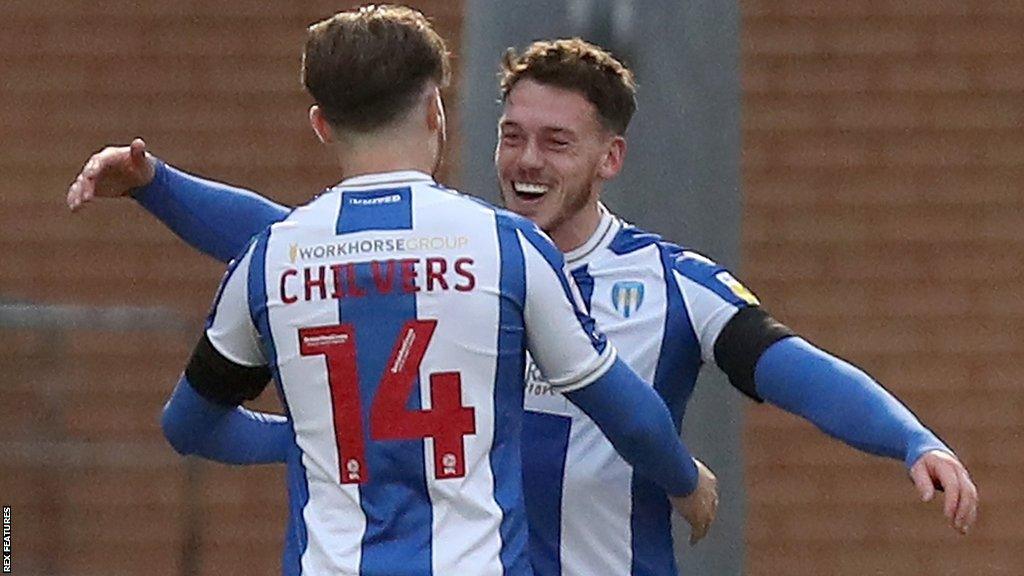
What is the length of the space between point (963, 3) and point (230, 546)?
129 inches

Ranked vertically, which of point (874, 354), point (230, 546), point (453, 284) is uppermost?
point (453, 284)

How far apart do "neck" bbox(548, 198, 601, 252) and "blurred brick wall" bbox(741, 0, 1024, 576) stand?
4.02 meters

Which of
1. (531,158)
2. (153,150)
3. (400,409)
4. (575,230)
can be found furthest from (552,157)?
(153,150)

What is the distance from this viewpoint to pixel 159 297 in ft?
27.8

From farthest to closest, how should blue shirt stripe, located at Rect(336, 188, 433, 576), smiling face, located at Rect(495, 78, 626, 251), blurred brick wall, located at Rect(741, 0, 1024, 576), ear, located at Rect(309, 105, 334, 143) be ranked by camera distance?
blurred brick wall, located at Rect(741, 0, 1024, 576)
smiling face, located at Rect(495, 78, 626, 251)
ear, located at Rect(309, 105, 334, 143)
blue shirt stripe, located at Rect(336, 188, 433, 576)

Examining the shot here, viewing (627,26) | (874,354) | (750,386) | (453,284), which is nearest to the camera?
(453,284)

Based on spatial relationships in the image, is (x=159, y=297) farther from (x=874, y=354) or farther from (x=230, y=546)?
(x=874, y=354)

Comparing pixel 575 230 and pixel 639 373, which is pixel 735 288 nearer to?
pixel 639 373

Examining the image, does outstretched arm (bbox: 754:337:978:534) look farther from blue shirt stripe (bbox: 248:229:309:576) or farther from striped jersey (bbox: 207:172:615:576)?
blue shirt stripe (bbox: 248:229:309:576)

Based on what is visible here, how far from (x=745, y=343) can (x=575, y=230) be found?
17.5 inches

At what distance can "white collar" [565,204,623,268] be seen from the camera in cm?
439

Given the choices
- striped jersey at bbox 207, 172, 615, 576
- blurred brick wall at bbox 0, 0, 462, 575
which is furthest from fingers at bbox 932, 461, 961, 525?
blurred brick wall at bbox 0, 0, 462, 575

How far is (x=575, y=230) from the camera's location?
4395 mm

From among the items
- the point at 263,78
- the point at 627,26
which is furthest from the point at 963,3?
the point at 627,26
